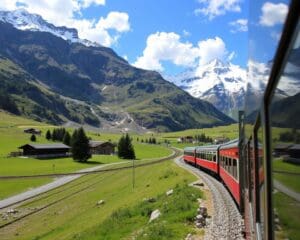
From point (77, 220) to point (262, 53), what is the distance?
37534 millimetres

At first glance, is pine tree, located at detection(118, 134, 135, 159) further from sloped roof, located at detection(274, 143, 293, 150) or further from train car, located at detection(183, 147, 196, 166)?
sloped roof, located at detection(274, 143, 293, 150)

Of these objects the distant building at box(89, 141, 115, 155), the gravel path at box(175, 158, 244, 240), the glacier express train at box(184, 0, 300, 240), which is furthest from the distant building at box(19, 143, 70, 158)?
the glacier express train at box(184, 0, 300, 240)

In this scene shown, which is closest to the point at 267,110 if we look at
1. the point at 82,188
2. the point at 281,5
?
the point at 281,5

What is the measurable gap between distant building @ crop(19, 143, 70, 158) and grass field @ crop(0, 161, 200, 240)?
57.1m

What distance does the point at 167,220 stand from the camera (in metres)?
23.9

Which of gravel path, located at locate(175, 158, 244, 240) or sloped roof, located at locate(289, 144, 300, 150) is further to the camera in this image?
gravel path, located at locate(175, 158, 244, 240)

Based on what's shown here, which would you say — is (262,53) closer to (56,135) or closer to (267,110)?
(267,110)

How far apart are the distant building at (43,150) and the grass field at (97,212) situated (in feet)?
187

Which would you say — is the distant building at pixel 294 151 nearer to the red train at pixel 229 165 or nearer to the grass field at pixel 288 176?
the grass field at pixel 288 176

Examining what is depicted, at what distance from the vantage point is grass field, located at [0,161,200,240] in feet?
80.1

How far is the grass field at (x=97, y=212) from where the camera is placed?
2441cm

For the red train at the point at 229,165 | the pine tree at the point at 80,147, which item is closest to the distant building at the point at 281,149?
the red train at the point at 229,165

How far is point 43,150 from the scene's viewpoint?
129 metres

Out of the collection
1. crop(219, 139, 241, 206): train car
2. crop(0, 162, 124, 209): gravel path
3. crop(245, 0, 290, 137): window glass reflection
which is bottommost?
crop(0, 162, 124, 209): gravel path
